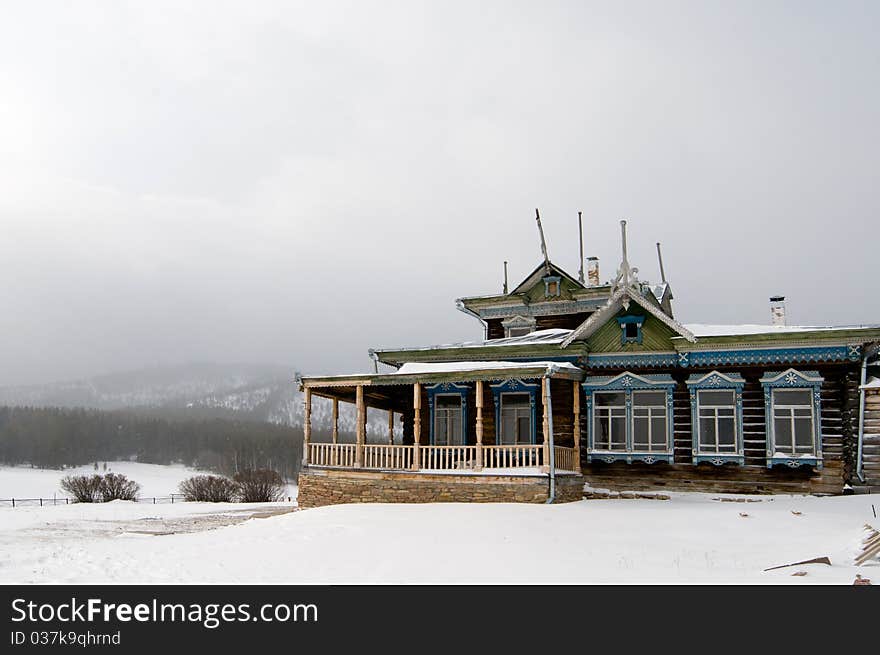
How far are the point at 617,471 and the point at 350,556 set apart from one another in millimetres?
11810

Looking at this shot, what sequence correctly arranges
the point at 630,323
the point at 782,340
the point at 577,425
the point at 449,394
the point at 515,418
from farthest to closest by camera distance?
the point at 449,394 → the point at 515,418 → the point at 630,323 → the point at 577,425 → the point at 782,340

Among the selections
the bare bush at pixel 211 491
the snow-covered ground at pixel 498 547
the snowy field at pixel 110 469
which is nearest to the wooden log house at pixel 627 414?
the snow-covered ground at pixel 498 547

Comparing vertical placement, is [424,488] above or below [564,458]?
below

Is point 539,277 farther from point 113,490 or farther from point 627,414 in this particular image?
point 113,490

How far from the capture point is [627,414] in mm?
22094

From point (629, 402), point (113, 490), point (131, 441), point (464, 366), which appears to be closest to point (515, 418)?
point (464, 366)

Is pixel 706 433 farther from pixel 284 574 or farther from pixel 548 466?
pixel 284 574

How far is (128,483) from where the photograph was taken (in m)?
50.3

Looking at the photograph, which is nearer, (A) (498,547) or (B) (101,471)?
(A) (498,547)

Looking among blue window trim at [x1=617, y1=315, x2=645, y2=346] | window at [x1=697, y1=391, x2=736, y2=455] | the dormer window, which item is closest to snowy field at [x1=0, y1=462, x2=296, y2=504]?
the dormer window

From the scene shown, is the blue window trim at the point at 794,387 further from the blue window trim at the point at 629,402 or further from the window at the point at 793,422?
the blue window trim at the point at 629,402

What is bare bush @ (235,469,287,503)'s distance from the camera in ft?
155

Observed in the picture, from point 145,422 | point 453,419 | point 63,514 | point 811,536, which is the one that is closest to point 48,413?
point 145,422

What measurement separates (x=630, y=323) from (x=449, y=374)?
575 cm
